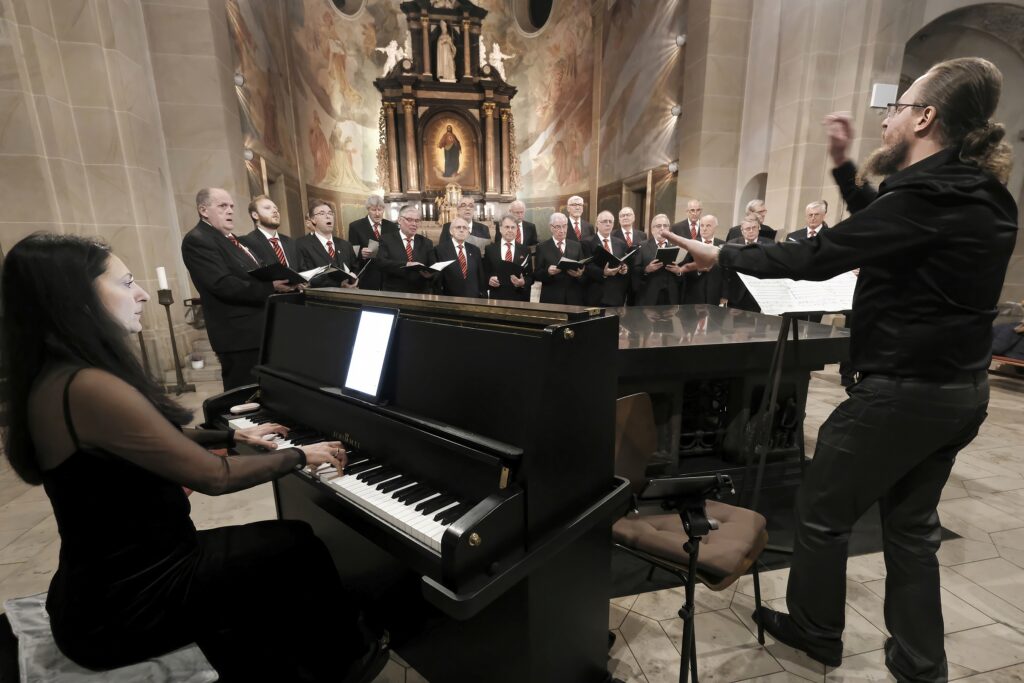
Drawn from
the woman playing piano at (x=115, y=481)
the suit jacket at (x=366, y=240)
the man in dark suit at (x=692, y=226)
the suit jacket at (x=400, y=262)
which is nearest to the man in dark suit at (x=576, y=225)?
the man in dark suit at (x=692, y=226)

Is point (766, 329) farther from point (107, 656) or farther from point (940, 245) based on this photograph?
point (107, 656)

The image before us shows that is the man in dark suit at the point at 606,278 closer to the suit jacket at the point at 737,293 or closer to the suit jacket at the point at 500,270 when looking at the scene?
the suit jacket at the point at 500,270

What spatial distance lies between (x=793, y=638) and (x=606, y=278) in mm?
4328

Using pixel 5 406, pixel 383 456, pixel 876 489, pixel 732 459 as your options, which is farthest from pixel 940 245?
pixel 5 406

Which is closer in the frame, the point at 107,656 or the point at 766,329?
the point at 107,656

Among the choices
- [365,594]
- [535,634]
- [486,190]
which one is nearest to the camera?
[535,634]

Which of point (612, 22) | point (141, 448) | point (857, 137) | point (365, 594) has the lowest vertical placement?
point (365, 594)

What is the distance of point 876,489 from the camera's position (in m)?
1.51

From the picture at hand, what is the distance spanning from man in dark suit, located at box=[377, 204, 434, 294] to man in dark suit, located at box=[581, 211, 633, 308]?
6.38 feet

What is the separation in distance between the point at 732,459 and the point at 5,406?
341 centimetres

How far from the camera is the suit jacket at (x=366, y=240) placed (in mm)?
4809

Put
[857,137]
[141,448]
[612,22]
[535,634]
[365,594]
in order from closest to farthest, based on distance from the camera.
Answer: [141,448], [535,634], [365,594], [857,137], [612,22]

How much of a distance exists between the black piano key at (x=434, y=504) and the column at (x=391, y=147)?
14528 mm

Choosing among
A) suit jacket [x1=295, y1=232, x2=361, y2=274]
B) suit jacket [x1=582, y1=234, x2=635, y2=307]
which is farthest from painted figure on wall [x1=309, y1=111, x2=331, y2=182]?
suit jacket [x1=582, y1=234, x2=635, y2=307]
